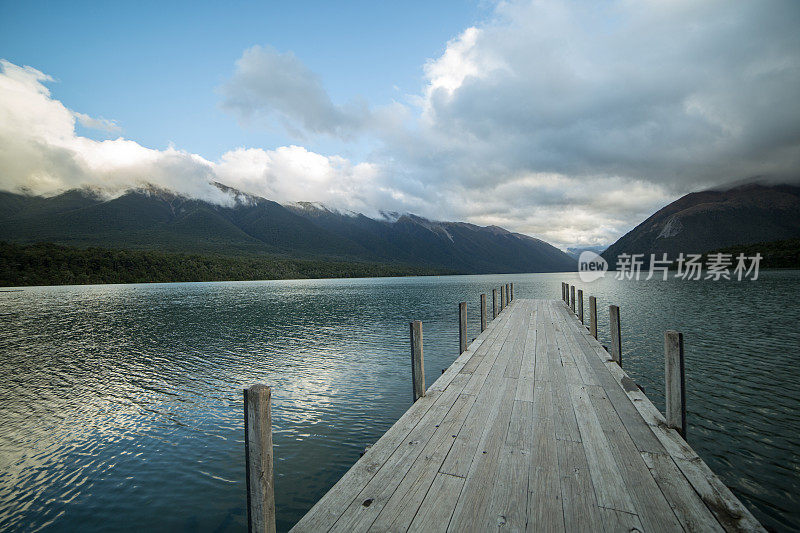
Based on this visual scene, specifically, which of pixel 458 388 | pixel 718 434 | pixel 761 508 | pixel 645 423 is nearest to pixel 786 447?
pixel 718 434

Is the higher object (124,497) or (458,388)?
(458,388)

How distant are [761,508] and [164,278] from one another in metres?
135

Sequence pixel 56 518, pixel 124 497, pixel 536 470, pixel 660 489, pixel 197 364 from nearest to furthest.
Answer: pixel 660 489, pixel 536 470, pixel 56 518, pixel 124 497, pixel 197 364

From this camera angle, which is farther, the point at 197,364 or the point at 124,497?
the point at 197,364

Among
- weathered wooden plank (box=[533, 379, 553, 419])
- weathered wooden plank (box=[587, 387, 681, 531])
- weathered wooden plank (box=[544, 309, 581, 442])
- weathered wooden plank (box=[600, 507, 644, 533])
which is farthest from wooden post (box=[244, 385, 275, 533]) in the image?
weathered wooden plank (box=[533, 379, 553, 419])

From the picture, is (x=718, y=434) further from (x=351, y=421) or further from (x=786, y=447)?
(x=351, y=421)

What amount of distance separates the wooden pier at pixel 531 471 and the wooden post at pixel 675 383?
0.18 meters

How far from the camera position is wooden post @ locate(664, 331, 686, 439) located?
16.5 feet

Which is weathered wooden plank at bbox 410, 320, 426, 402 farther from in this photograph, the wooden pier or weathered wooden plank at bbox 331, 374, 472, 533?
weathered wooden plank at bbox 331, 374, 472, 533

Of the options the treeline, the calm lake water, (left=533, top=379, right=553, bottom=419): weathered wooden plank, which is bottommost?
the calm lake water

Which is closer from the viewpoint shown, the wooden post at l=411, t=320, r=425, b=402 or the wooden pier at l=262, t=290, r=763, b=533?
the wooden pier at l=262, t=290, r=763, b=533

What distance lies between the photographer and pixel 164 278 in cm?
11406

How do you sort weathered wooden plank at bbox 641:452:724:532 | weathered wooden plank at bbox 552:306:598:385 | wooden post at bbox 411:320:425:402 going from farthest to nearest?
weathered wooden plank at bbox 552:306:598:385 < wooden post at bbox 411:320:425:402 < weathered wooden plank at bbox 641:452:724:532

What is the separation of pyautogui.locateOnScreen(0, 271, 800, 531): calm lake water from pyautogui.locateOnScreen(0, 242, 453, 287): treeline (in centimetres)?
10573
